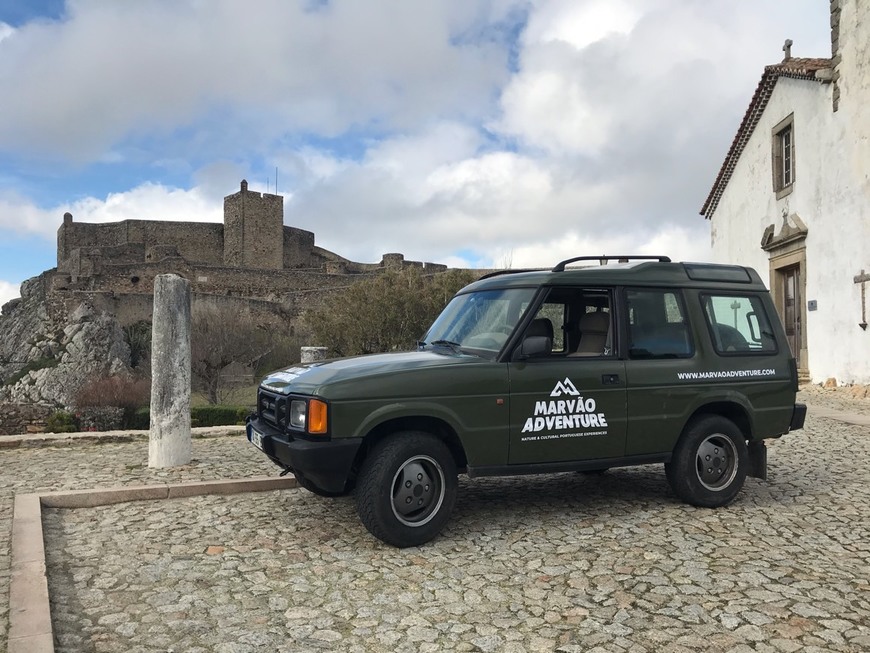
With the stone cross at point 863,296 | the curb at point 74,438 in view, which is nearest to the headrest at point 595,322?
the curb at point 74,438

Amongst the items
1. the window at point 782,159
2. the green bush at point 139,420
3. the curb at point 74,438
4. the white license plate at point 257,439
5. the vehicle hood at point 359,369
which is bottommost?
the green bush at point 139,420

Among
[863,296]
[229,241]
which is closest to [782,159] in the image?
[863,296]

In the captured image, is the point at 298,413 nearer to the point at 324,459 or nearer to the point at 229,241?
the point at 324,459

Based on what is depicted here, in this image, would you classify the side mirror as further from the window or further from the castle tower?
the castle tower

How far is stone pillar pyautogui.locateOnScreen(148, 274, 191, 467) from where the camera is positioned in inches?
309

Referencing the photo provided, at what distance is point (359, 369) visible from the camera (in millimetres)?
4883

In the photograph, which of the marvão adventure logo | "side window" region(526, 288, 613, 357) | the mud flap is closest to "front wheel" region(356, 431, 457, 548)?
the marvão adventure logo

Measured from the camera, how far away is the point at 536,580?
167 inches

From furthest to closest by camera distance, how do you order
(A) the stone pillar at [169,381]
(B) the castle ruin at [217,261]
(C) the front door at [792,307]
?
(B) the castle ruin at [217,261], (C) the front door at [792,307], (A) the stone pillar at [169,381]

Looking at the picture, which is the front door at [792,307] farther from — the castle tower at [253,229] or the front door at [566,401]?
the castle tower at [253,229]

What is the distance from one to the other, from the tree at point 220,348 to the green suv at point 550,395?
1923cm

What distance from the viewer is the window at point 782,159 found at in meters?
19.0

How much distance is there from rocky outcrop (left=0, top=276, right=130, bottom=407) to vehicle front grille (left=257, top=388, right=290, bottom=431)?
21.3 m

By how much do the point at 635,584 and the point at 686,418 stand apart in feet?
6.48
